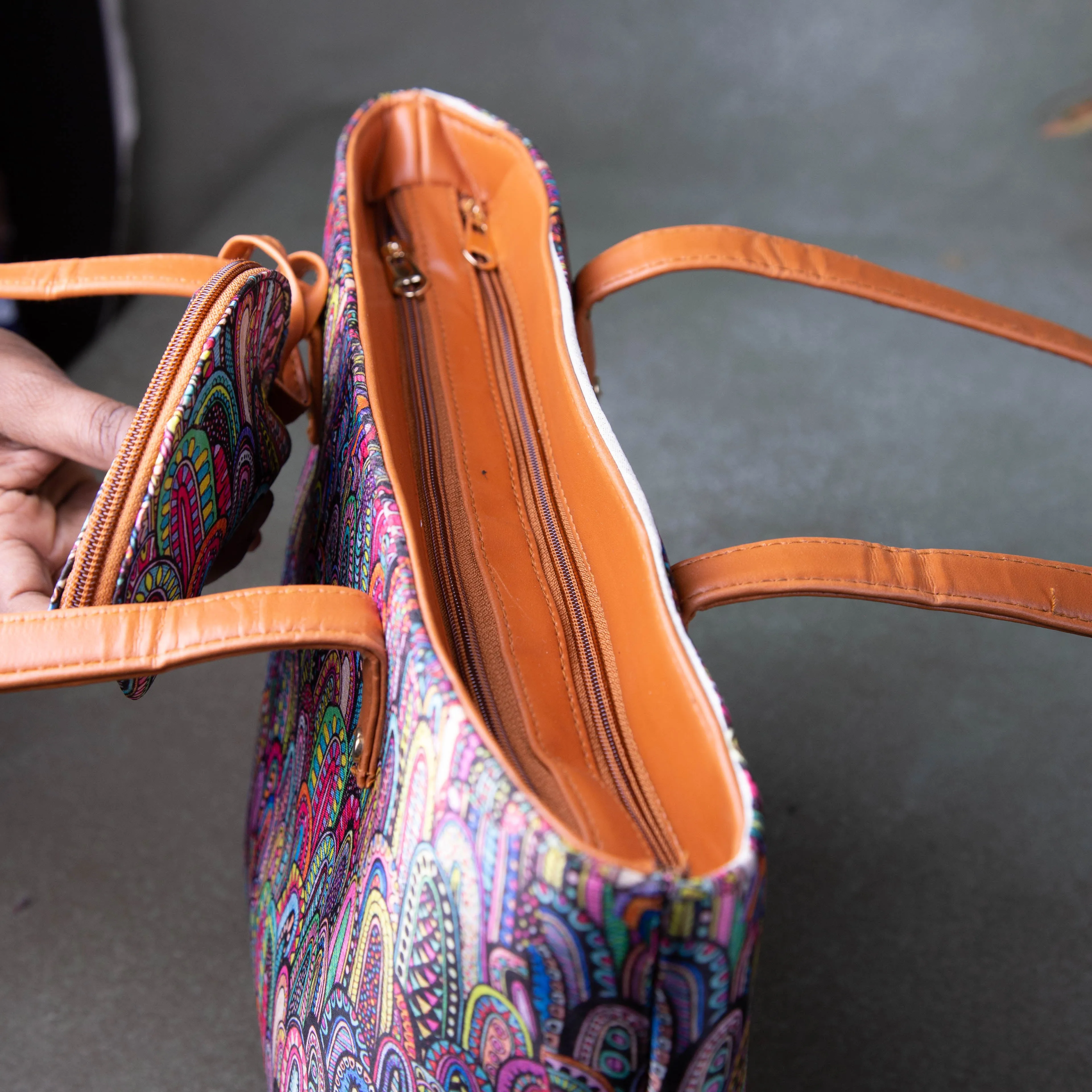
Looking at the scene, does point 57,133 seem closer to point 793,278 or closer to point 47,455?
point 47,455

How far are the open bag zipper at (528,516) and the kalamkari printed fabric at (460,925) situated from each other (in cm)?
Result: 4

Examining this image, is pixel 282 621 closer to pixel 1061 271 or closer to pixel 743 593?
pixel 743 593

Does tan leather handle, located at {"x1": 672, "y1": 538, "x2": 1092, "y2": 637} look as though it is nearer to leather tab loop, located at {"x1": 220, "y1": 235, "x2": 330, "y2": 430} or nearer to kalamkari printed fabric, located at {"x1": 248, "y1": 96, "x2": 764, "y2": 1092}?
kalamkari printed fabric, located at {"x1": 248, "y1": 96, "x2": 764, "y2": 1092}

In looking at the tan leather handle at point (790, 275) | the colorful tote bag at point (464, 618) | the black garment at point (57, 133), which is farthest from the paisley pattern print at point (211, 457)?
the black garment at point (57, 133)

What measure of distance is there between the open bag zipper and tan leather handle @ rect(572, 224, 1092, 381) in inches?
2.4

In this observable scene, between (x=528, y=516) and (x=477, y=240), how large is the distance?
253mm

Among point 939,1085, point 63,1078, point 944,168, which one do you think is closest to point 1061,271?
point 944,168

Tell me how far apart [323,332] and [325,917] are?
1.22 feet

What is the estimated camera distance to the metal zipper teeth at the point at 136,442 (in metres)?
0.42

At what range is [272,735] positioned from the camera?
74 cm

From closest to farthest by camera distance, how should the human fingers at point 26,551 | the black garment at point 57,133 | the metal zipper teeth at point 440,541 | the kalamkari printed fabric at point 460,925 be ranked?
the kalamkari printed fabric at point 460,925 → the metal zipper teeth at point 440,541 → the human fingers at point 26,551 → the black garment at point 57,133

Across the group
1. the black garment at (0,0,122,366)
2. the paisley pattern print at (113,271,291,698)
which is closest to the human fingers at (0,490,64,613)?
the paisley pattern print at (113,271,291,698)

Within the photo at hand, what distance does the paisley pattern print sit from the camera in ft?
1.45

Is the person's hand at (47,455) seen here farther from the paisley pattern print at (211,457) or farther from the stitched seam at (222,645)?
the stitched seam at (222,645)
